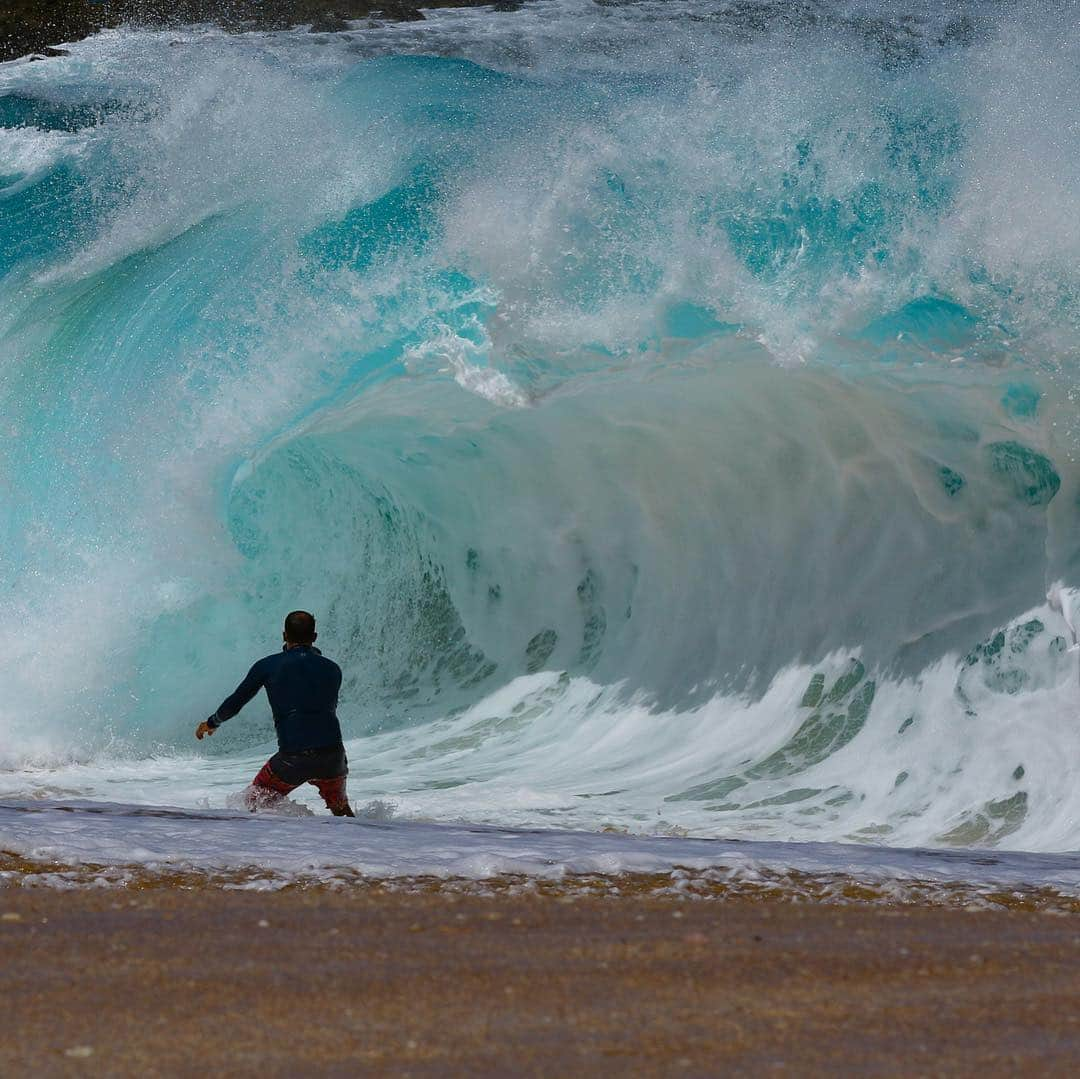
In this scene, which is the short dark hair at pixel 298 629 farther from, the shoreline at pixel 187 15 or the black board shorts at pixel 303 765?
the shoreline at pixel 187 15

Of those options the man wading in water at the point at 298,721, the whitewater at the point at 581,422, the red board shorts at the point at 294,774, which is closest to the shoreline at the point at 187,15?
the whitewater at the point at 581,422

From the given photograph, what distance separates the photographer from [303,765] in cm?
558

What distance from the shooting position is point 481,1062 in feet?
8.14

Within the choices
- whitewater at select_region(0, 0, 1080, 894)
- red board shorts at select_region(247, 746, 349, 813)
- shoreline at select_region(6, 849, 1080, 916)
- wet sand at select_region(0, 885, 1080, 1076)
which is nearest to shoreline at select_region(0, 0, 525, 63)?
whitewater at select_region(0, 0, 1080, 894)

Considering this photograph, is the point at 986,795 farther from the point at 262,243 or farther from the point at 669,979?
the point at 262,243

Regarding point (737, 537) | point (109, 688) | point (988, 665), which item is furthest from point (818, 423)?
point (109, 688)

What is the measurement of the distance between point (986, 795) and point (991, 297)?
9.73 ft

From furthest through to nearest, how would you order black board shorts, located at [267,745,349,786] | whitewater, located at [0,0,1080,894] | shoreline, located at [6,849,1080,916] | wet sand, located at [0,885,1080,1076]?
whitewater, located at [0,0,1080,894] → black board shorts, located at [267,745,349,786] → shoreline, located at [6,849,1080,916] → wet sand, located at [0,885,1080,1076]

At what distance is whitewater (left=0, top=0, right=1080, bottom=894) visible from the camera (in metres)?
7.61

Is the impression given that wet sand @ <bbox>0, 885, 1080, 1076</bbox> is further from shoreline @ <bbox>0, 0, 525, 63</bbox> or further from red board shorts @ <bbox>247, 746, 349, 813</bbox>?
shoreline @ <bbox>0, 0, 525, 63</bbox>

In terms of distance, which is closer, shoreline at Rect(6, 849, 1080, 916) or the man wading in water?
shoreline at Rect(6, 849, 1080, 916)

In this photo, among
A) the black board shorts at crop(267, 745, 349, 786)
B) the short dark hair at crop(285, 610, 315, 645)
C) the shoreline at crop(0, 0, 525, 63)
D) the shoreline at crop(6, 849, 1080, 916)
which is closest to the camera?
the shoreline at crop(6, 849, 1080, 916)

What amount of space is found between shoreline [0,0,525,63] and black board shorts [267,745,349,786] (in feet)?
32.1

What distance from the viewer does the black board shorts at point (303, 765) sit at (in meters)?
5.57
